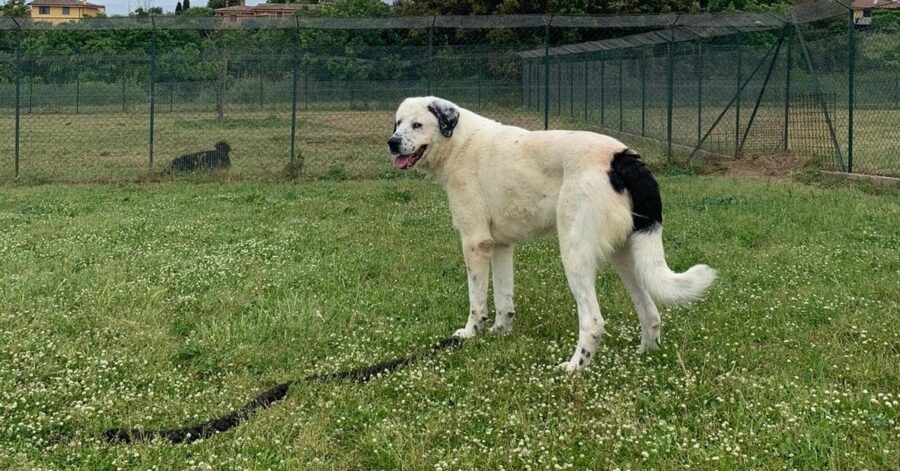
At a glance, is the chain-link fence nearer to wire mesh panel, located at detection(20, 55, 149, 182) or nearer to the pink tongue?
wire mesh panel, located at detection(20, 55, 149, 182)

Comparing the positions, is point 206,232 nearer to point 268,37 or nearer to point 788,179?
point 788,179

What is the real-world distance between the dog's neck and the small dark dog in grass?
29.1 ft

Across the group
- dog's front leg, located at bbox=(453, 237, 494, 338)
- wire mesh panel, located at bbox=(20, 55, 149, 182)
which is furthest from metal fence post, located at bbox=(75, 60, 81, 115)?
dog's front leg, located at bbox=(453, 237, 494, 338)

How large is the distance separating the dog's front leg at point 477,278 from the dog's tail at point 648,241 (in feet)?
3.36

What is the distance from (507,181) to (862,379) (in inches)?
84.2

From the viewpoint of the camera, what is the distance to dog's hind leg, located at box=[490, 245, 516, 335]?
4641 mm

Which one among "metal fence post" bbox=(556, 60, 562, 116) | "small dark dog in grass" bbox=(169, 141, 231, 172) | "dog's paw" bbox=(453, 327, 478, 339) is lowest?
"dog's paw" bbox=(453, 327, 478, 339)

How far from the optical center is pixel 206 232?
24.9 ft

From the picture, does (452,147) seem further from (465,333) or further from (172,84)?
(172,84)

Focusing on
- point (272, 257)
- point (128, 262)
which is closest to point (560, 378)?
point (272, 257)

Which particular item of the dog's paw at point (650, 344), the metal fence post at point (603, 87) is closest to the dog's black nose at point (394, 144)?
the dog's paw at point (650, 344)

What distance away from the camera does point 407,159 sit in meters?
4.67

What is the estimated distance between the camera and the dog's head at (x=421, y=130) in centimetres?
461

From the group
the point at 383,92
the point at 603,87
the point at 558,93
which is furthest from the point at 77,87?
the point at 603,87
